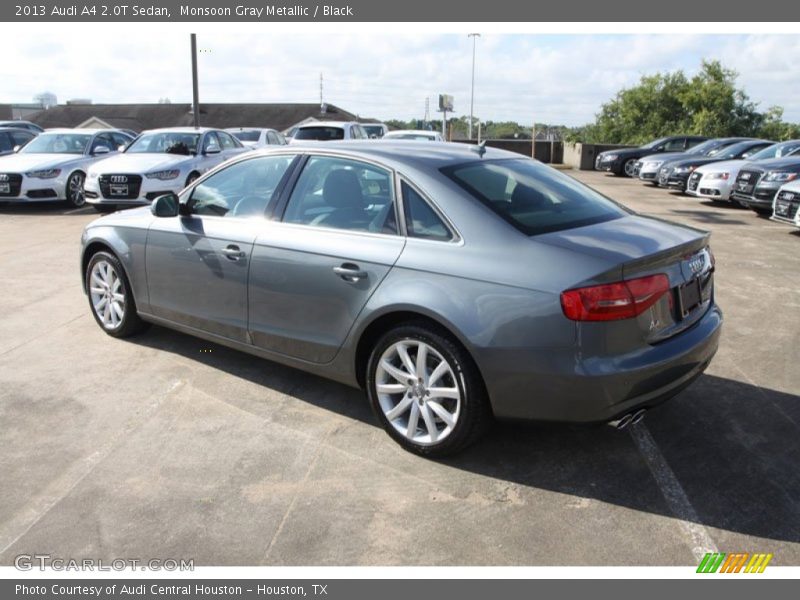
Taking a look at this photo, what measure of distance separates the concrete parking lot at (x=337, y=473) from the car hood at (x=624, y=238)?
0.88 metres

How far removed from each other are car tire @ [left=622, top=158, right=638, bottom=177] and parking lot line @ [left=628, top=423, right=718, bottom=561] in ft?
73.0

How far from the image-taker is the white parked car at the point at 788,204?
1090 centimetres

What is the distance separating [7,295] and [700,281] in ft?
21.4

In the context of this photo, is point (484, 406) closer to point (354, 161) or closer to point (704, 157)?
point (354, 161)

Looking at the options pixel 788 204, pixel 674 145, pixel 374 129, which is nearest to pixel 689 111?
pixel 674 145

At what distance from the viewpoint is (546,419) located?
129 inches

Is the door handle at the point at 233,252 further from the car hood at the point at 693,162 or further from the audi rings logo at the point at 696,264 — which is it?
the car hood at the point at 693,162

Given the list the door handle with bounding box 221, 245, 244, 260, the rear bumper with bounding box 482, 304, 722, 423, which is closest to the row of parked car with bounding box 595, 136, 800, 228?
the rear bumper with bounding box 482, 304, 722, 423

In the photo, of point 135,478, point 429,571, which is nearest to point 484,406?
point 429,571

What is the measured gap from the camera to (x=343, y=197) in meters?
4.07

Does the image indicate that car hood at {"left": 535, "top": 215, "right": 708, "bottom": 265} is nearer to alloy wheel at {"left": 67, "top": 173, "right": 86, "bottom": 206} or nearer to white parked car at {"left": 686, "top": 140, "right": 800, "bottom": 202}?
white parked car at {"left": 686, "top": 140, "right": 800, "bottom": 202}

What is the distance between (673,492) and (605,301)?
3.45 feet

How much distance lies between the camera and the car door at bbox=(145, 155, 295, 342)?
4.40 metres

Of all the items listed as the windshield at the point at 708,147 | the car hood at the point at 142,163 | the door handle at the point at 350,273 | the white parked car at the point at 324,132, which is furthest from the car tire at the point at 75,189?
the windshield at the point at 708,147
